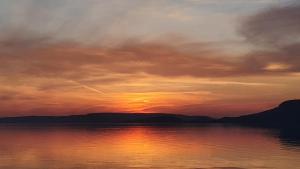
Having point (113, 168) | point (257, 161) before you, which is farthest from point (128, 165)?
point (257, 161)

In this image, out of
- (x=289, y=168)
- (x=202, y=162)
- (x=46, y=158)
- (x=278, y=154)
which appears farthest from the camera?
(x=278, y=154)

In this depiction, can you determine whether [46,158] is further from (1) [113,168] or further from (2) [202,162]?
(2) [202,162]

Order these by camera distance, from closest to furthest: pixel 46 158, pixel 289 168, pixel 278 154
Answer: pixel 289 168 < pixel 46 158 < pixel 278 154

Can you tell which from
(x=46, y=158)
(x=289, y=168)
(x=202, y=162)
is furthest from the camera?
(x=46, y=158)

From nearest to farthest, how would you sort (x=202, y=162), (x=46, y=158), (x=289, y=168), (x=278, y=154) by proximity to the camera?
(x=289, y=168) → (x=202, y=162) → (x=46, y=158) → (x=278, y=154)

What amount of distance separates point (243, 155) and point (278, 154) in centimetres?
566

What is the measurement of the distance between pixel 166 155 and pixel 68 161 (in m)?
15.1

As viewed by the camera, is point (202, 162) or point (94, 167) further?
point (202, 162)

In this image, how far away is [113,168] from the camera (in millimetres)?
51094

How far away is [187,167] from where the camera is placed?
51.7 metres

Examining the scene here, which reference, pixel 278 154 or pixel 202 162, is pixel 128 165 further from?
pixel 278 154

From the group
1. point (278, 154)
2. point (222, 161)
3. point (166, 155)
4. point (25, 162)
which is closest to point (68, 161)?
point (25, 162)

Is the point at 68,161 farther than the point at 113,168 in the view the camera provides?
Yes

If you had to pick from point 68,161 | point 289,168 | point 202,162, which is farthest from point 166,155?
point 289,168
